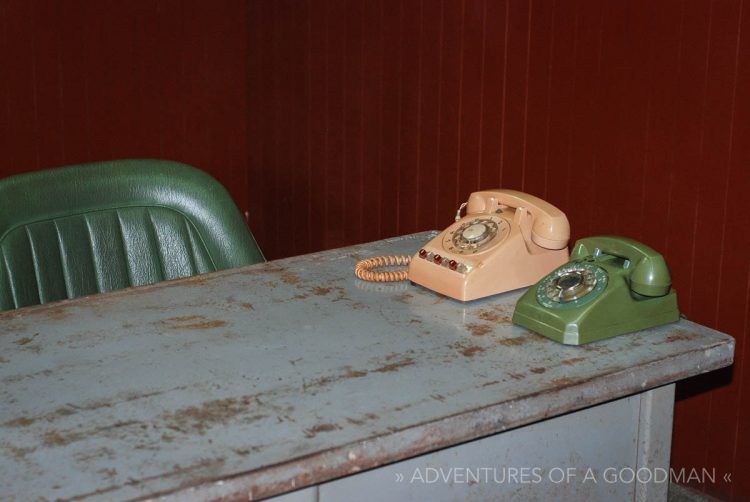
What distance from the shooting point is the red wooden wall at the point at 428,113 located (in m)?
2.60

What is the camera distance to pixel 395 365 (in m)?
1.43

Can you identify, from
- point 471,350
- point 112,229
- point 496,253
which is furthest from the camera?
point 112,229

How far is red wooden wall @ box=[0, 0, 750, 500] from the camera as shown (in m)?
2.60

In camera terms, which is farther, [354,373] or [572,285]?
[572,285]

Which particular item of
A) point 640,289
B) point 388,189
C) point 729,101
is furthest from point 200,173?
point 388,189

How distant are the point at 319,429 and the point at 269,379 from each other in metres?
0.18

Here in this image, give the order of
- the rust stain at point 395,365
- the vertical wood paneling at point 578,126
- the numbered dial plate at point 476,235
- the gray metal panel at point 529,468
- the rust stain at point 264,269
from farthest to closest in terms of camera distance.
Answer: the vertical wood paneling at point 578,126 → the rust stain at point 264,269 → the numbered dial plate at point 476,235 → the rust stain at point 395,365 → the gray metal panel at point 529,468

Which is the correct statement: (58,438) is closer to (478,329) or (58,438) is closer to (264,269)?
(478,329)

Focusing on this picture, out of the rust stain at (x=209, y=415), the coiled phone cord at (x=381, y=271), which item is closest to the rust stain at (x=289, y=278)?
Answer: the coiled phone cord at (x=381, y=271)

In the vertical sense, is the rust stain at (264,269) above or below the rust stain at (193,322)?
above

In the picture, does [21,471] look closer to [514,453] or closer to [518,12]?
[514,453]

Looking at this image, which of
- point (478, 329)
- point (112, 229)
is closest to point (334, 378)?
point (478, 329)

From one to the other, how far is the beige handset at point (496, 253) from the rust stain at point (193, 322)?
1.07 feet

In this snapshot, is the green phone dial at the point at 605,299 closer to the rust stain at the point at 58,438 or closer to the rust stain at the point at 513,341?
the rust stain at the point at 513,341
